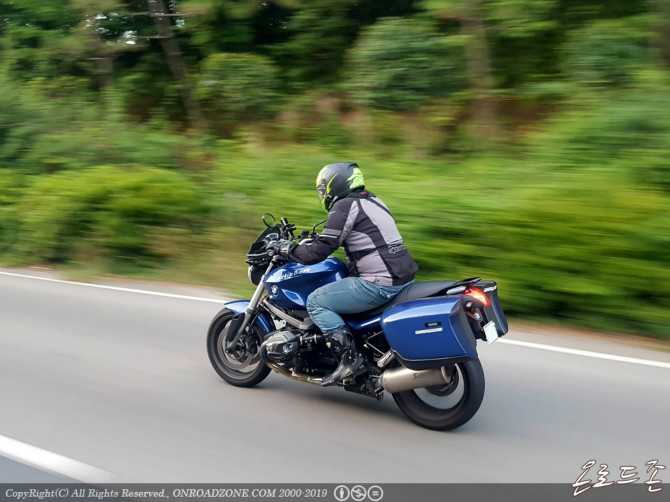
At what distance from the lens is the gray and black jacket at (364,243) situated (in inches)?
199

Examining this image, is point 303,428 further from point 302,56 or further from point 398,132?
point 302,56

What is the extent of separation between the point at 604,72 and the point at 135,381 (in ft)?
31.4

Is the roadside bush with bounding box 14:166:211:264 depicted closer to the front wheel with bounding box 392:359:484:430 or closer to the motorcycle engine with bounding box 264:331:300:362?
the motorcycle engine with bounding box 264:331:300:362

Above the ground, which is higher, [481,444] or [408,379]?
[408,379]

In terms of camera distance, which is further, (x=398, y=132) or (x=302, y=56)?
(x=302, y=56)

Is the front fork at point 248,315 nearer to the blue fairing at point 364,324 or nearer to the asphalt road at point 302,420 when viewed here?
the asphalt road at point 302,420

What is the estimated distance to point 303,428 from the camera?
503 cm

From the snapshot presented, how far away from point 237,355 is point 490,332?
2155 mm

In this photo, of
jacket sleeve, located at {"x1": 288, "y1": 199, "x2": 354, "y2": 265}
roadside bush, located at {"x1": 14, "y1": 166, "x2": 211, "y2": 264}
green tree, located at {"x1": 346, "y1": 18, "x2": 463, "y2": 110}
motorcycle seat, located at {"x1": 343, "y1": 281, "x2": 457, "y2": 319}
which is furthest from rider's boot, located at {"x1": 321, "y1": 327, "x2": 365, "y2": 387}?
green tree, located at {"x1": 346, "y1": 18, "x2": 463, "y2": 110}

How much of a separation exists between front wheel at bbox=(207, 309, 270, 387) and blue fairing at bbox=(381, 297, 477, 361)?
1.34m

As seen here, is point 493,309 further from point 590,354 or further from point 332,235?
point 590,354

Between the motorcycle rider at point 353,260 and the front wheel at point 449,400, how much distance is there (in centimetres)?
44

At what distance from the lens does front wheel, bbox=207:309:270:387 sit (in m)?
5.79

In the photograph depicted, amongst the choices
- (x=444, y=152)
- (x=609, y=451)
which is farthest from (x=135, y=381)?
(x=444, y=152)
